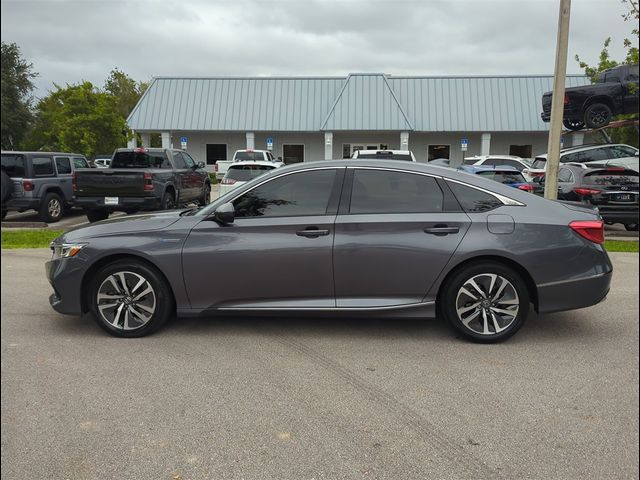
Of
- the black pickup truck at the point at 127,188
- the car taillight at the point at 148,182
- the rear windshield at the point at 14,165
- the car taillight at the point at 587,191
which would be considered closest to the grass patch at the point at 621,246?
the car taillight at the point at 587,191

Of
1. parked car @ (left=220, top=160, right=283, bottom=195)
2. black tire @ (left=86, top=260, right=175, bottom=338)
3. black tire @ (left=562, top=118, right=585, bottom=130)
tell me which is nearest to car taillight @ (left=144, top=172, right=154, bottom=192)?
parked car @ (left=220, top=160, right=283, bottom=195)

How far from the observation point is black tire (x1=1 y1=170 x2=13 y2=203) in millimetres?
12016

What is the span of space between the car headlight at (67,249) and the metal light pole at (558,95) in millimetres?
6906

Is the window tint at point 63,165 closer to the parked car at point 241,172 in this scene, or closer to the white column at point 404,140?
the parked car at point 241,172

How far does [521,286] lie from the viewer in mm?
4266

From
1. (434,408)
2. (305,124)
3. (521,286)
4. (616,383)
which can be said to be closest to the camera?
(434,408)

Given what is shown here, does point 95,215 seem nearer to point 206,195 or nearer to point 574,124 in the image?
point 206,195

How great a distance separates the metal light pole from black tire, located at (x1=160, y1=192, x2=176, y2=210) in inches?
296

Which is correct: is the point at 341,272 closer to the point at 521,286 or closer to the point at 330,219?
the point at 330,219

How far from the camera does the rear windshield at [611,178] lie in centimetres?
1081

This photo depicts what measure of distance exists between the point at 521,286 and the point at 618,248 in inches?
261

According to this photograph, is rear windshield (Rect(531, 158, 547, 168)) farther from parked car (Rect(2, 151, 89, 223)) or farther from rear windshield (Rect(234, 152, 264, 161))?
parked car (Rect(2, 151, 89, 223))

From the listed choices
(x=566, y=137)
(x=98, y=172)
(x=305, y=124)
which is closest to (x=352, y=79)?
(x=305, y=124)

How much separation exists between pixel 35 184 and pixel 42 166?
1.89 ft
